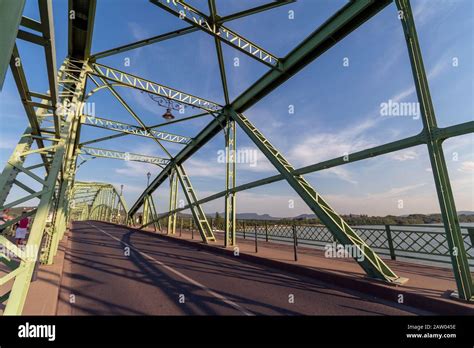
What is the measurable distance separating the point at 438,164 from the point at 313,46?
210 inches

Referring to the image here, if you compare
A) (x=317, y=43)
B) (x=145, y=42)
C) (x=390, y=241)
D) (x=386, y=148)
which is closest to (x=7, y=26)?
(x=386, y=148)

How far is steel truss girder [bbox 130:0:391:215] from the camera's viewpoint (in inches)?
242

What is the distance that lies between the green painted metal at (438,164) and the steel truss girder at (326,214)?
1.26m

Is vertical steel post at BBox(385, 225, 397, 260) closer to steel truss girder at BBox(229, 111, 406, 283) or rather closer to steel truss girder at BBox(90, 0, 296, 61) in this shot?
steel truss girder at BBox(229, 111, 406, 283)

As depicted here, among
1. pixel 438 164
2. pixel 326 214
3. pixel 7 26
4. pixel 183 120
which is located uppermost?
pixel 183 120

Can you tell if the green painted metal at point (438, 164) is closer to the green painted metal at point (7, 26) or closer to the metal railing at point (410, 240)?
the metal railing at point (410, 240)

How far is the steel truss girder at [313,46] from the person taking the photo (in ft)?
20.1

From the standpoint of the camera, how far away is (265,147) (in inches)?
351

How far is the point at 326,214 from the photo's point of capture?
6492 millimetres

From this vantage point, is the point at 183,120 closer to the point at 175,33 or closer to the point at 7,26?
the point at 175,33

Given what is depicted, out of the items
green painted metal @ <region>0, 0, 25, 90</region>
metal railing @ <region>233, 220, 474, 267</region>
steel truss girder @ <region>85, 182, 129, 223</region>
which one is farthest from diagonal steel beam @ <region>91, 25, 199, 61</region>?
steel truss girder @ <region>85, 182, 129, 223</region>

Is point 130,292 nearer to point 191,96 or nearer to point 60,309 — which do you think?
point 60,309

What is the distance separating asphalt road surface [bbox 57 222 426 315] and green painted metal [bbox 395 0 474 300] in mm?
1187

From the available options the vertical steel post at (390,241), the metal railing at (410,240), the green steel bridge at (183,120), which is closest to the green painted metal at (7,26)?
the green steel bridge at (183,120)
